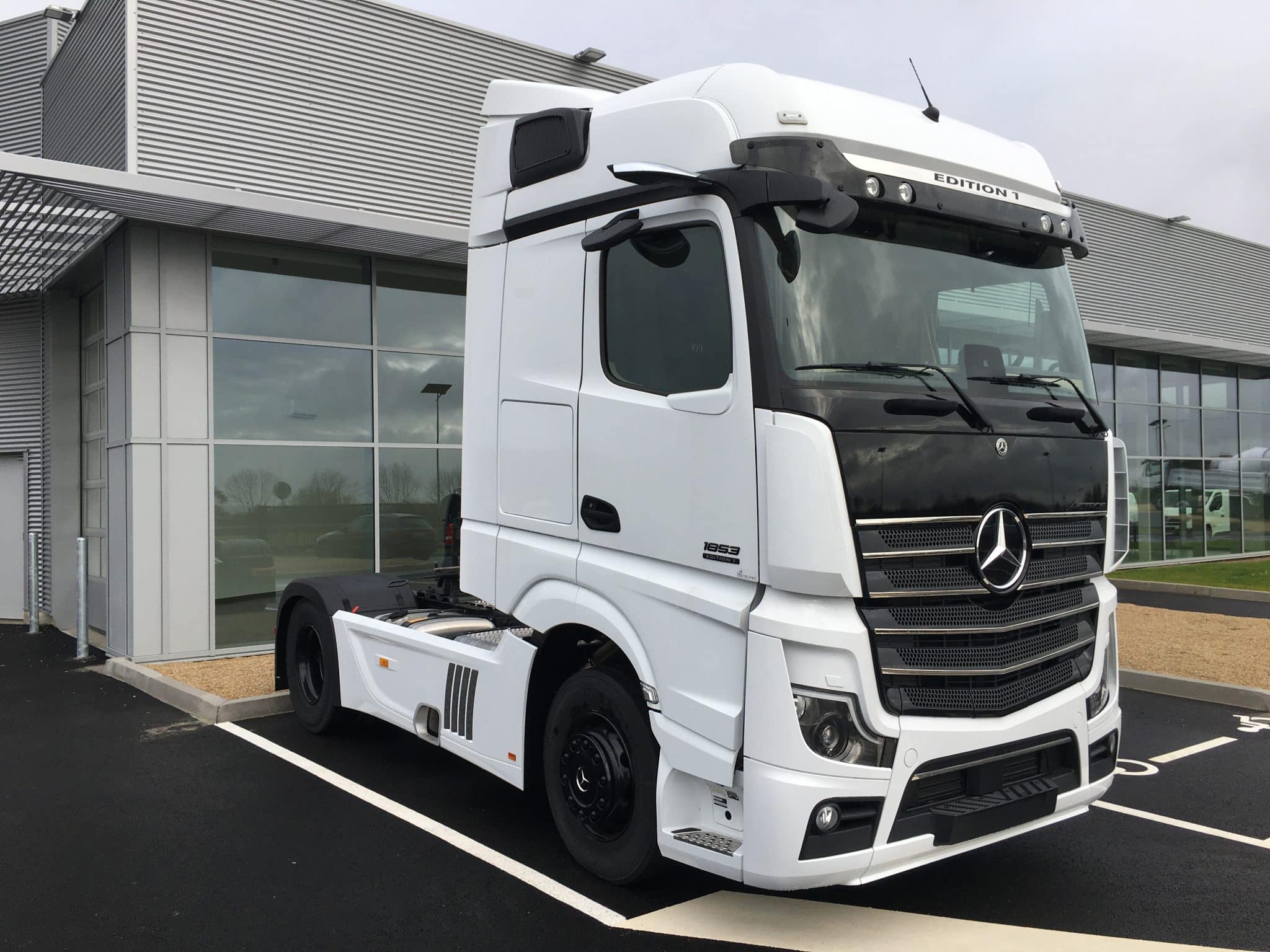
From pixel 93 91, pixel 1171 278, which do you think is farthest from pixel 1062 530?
pixel 1171 278

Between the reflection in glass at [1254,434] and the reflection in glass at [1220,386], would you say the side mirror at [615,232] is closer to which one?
the reflection in glass at [1220,386]

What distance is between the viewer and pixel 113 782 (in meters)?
6.09

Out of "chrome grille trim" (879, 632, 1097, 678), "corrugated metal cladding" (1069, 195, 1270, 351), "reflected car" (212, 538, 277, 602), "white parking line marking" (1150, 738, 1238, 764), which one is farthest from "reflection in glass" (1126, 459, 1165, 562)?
"chrome grille trim" (879, 632, 1097, 678)

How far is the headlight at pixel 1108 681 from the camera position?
4273 mm

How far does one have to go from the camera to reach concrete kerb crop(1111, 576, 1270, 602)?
49.8 ft

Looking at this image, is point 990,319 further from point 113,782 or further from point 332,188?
point 332,188

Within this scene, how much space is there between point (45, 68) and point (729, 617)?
1580 cm

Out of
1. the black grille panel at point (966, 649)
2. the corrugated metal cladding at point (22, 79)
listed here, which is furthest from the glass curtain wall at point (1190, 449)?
the corrugated metal cladding at point (22, 79)

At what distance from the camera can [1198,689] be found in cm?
845

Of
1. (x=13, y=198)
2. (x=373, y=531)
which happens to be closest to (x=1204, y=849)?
(x=373, y=531)

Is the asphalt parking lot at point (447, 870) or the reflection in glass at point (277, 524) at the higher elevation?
the reflection in glass at point (277, 524)

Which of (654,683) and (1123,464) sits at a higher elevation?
(1123,464)

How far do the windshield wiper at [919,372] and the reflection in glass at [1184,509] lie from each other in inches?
792

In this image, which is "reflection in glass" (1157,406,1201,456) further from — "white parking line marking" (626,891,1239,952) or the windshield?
"white parking line marking" (626,891,1239,952)
